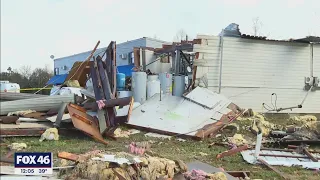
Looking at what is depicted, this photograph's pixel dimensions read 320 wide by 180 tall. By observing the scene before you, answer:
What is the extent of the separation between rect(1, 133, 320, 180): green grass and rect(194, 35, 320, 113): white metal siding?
5110 mm

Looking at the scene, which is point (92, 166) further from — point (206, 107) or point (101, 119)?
point (206, 107)

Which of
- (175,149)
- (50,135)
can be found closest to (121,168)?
(175,149)

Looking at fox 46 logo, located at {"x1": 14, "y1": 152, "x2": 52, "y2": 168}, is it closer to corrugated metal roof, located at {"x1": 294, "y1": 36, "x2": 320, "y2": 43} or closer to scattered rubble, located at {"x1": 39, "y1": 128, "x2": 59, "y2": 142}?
scattered rubble, located at {"x1": 39, "y1": 128, "x2": 59, "y2": 142}

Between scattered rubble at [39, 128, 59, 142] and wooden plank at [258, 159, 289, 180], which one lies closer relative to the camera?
wooden plank at [258, 159, 289, 180]

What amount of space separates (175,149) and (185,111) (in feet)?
9.39

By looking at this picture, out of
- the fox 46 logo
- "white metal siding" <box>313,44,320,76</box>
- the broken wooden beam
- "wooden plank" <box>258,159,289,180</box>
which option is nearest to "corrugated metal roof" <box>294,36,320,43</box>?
"white metal siding" <box>313,44,320,76</box>

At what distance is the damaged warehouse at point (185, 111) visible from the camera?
5617mm

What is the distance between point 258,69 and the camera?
46.3ft

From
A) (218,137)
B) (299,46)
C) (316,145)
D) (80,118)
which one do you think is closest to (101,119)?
(80,118)

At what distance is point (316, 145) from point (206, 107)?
3357mm

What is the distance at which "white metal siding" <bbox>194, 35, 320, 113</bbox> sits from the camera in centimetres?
1357

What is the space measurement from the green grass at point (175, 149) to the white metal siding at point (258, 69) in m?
5.11

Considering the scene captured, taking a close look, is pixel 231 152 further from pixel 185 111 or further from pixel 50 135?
pixel 50 135

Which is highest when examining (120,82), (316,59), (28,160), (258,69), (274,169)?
(316,59)
